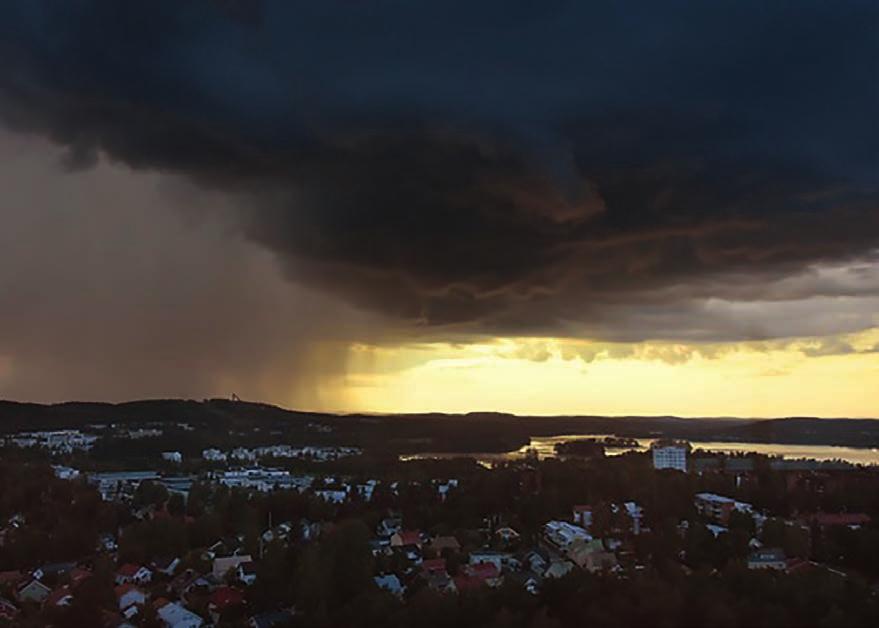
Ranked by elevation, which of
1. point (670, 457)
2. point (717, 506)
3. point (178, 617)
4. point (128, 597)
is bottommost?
point (178, 617)

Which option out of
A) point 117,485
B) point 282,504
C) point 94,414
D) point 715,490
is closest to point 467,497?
point 282,504

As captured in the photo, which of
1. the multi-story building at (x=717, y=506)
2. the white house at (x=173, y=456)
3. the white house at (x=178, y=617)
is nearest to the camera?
the white house at (x=178, y=617)

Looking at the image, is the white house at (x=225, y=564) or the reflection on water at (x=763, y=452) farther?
the reflection on water at (x=763, y=452)

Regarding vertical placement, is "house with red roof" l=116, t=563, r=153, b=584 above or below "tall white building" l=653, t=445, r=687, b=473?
below

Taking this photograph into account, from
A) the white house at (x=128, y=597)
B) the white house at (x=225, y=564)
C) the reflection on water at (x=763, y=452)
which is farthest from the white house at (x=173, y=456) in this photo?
the white house at (x=128, y=597)

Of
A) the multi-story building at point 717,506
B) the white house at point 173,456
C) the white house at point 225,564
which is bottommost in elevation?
the white house at point 225,564

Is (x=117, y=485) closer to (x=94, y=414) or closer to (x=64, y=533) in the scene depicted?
(x=64, y=533)

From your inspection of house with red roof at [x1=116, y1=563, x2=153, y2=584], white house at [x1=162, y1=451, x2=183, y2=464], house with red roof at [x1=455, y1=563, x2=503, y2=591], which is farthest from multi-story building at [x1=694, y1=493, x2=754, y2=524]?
white house at [x1=162, y1=451, x2=183, y2=464]

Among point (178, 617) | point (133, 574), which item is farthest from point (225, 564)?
point (178, 617)

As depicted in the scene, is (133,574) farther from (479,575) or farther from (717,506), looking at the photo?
(717,506)

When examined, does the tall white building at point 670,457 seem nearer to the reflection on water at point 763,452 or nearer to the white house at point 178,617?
the reflection on water at point 763,452

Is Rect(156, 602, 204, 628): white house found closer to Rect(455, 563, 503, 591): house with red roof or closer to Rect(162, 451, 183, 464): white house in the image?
Rect(455, 563, 503, 591): house with red roof

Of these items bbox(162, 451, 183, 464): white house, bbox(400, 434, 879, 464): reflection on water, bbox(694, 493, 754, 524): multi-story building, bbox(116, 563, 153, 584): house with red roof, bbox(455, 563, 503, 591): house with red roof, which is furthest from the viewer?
bbox(400, 434, 879, 464): reflection on water
